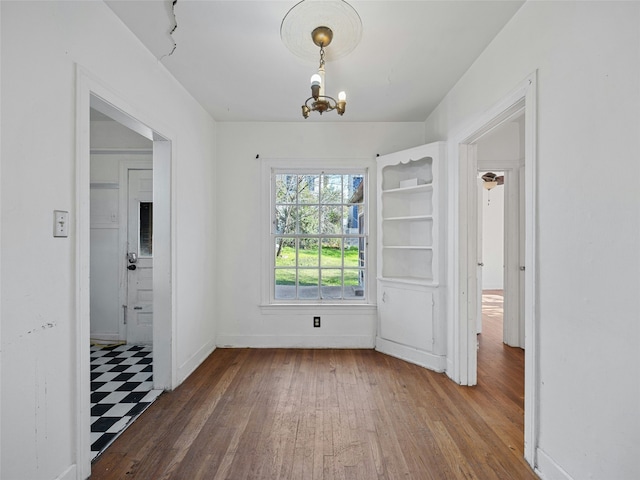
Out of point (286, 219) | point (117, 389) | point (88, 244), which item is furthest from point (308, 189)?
point (117, 389)

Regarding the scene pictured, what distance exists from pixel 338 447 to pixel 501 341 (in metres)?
2.83

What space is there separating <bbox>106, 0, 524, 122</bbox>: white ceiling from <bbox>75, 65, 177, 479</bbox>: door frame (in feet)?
1.75

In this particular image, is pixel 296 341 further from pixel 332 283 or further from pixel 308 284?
pixel 332 283

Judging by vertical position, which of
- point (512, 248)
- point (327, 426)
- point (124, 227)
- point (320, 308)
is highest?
point (124, 227)

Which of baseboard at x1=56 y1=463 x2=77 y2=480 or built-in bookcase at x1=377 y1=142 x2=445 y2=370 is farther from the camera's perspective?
built-in bookcase at x1=377 y1=142 x2=445 y2=370

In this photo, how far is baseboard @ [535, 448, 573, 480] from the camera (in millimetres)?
1551

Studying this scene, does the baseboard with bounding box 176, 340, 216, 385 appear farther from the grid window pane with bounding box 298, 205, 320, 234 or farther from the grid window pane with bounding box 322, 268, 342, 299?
the grid window pane with bounding box 298, 205, 320, 234

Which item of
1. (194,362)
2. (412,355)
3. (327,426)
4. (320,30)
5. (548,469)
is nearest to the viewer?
(548,469)

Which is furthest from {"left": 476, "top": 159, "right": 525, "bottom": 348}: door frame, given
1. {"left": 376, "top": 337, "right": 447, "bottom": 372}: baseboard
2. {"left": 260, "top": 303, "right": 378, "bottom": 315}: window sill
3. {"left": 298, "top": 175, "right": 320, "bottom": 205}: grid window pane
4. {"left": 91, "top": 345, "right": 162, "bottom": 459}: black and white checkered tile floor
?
{"left": 91, "top": 345, "right": 162, "bottom": 459}: black and white checkered tile floor

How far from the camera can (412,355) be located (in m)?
3.24

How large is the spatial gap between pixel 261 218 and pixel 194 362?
5.36ft

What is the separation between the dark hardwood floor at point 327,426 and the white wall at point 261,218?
1.70 feet

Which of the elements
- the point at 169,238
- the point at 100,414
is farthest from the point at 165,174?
the point at 100,414

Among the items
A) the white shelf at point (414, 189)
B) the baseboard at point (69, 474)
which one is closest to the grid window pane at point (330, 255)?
the white shelf at point (414, 189)
